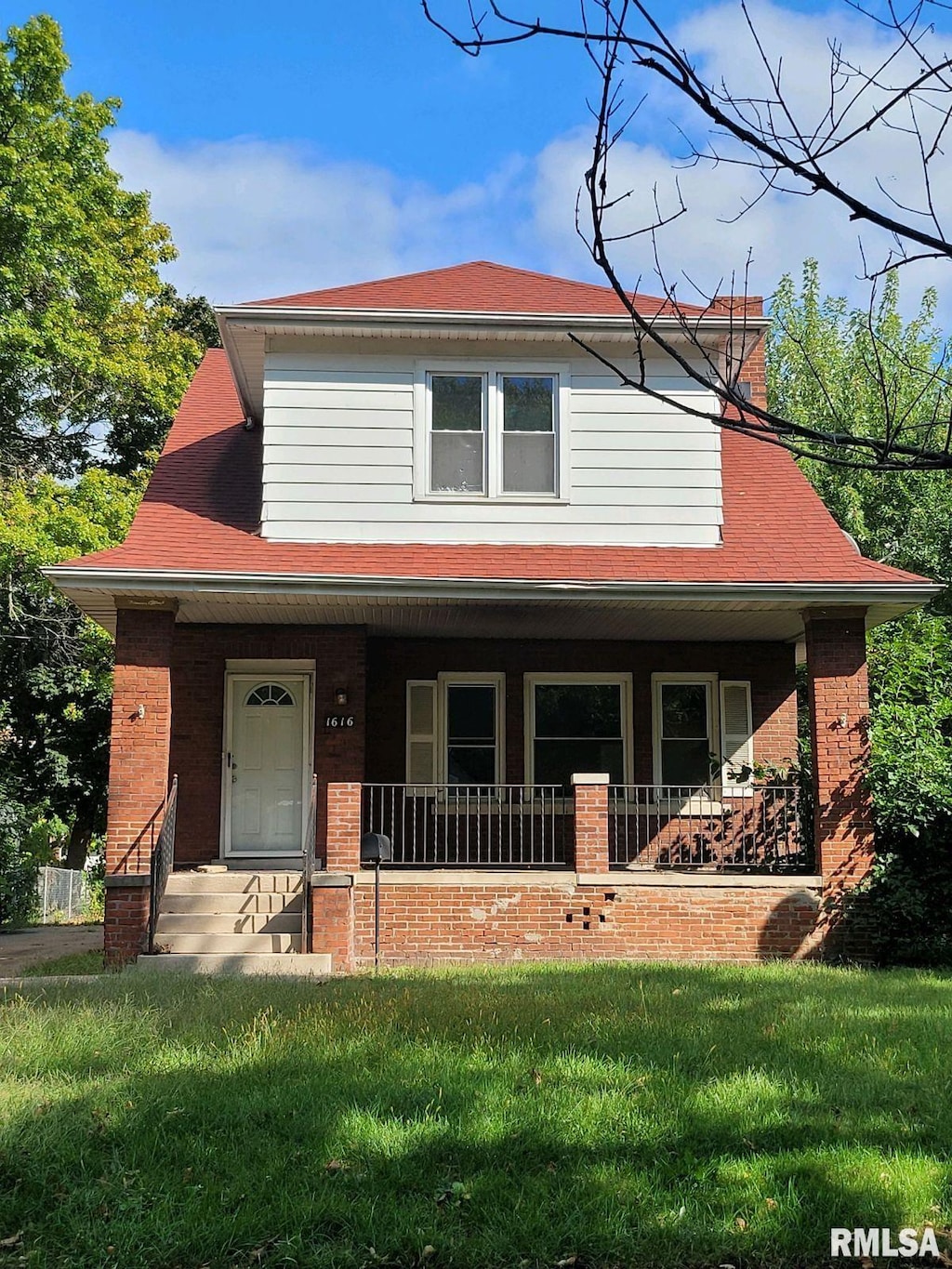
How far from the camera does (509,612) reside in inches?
522

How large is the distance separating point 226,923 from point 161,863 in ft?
2.88

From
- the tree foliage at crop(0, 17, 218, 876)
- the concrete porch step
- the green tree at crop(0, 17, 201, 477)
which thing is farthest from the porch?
the green tree at crop(0, 17, 201, 477)

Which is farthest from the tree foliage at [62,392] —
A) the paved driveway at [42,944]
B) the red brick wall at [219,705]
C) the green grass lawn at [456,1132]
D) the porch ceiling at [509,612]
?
the green grass lawn at [456,1132]

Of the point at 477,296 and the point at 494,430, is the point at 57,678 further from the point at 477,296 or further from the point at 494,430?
the point at 494,430

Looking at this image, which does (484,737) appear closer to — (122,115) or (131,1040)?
(131,1040)

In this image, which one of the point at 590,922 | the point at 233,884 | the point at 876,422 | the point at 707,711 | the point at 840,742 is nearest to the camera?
the point at 590,922

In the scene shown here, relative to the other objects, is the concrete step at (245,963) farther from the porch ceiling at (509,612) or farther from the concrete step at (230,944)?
the porch ceiling at (509,612)

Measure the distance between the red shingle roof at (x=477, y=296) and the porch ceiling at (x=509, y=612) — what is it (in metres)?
3.26

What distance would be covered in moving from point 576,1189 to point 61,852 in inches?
1158

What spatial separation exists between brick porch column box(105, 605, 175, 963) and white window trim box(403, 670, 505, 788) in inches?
146

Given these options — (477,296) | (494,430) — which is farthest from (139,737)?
(477,296)

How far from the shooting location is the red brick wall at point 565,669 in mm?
14703

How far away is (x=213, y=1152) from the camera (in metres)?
5.13

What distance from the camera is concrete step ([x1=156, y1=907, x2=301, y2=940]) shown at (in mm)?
11578
